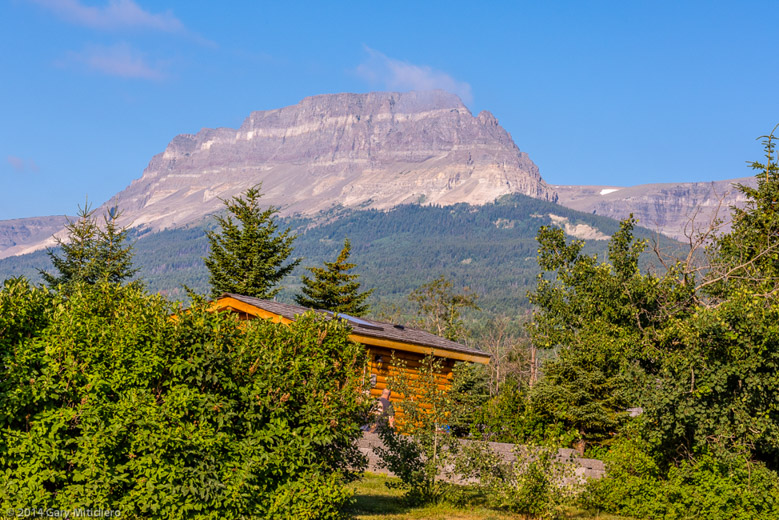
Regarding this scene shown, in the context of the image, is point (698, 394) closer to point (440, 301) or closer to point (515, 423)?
point (515, 423)

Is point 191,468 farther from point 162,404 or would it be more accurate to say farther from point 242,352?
point 242,352

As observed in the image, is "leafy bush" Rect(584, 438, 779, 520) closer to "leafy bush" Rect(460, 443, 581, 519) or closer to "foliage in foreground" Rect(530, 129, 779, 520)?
"foliage in foreground" Rect(530, 129, 779, 520)

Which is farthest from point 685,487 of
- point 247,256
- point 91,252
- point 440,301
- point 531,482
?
point 440,301

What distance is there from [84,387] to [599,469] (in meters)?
11.4

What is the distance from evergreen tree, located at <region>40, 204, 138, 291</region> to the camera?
3111 cm

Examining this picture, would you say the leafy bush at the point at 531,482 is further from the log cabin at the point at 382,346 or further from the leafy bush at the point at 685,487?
the log cabin at the point at 382,346

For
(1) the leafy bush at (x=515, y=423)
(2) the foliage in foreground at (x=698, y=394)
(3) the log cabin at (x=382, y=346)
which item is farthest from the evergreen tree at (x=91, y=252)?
(2) the foliage in foreground at (x=698, y=394)

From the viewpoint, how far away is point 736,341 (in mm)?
12523

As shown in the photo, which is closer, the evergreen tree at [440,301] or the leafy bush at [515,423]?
the leafy bush at [515,423]

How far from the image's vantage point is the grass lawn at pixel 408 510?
1107cm

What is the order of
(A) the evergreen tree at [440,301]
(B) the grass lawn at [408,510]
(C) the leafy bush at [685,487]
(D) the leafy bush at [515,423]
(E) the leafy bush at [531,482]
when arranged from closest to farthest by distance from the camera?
(B) the grass lawn at [408,510]
(E) the leafy bush at [531,482]
(C) the leafy bush at [685,487]
(D) the leafy bush at [515,423]
(A) the evergreen tree at [440,301]

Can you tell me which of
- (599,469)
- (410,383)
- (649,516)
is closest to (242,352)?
(410,383)

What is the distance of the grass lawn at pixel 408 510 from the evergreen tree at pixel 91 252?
2114 cm

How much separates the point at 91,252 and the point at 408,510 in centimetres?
2467
